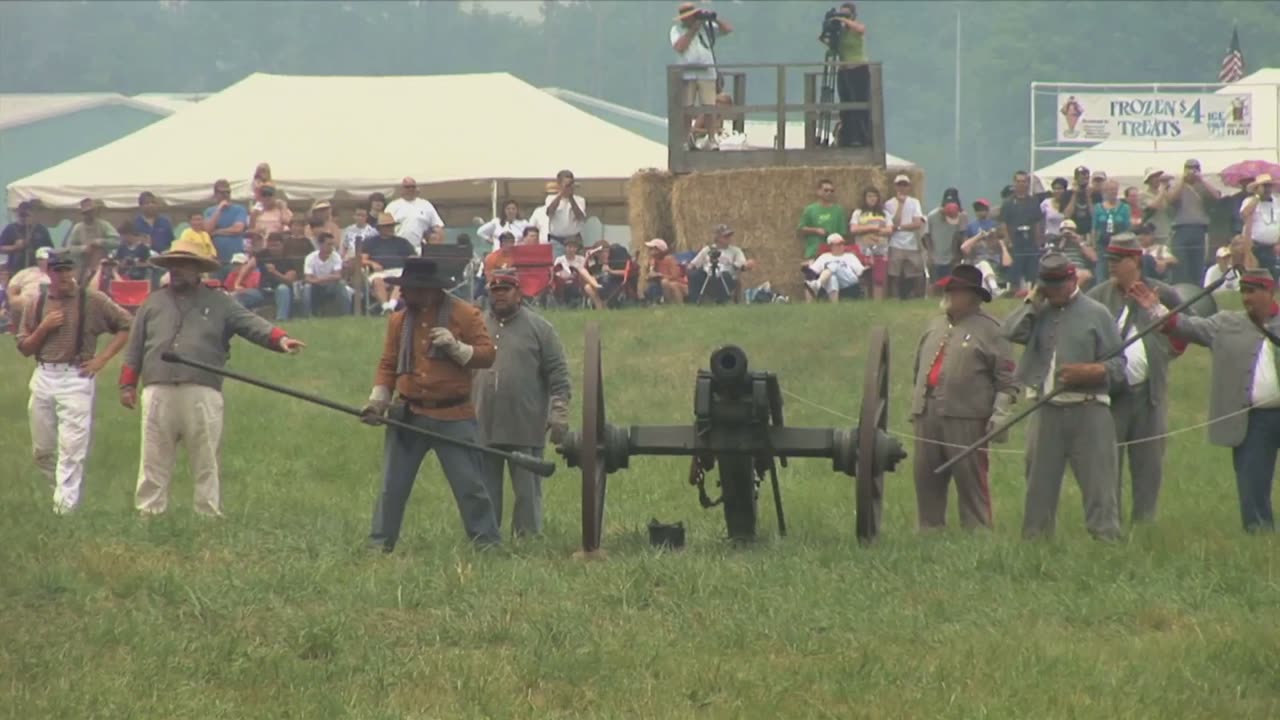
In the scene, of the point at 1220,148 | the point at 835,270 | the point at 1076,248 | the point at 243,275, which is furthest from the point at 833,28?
the point at 1220,148

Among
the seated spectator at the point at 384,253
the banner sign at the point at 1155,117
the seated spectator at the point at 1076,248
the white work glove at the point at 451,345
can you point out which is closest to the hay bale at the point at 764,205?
the seated spectator at the point at 1076,248

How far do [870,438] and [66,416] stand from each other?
6.47 metres

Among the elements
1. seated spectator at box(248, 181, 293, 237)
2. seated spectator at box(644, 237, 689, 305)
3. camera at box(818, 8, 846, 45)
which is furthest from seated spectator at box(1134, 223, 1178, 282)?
seated spectator at box(248, 181, 293, 237)

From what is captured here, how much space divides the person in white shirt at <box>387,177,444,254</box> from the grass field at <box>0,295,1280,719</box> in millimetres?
12241

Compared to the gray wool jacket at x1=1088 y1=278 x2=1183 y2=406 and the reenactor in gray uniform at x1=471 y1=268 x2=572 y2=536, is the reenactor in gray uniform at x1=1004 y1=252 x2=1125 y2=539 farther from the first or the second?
the reenactor in gray uniform at x1=471 y1=268 x2=572 y2=536

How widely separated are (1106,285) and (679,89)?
14.2 m

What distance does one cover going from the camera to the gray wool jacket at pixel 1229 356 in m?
14.9

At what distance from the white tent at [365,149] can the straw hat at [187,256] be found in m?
17.9

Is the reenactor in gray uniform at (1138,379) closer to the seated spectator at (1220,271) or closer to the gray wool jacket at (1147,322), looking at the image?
the gray wool jacket at (1147,322)

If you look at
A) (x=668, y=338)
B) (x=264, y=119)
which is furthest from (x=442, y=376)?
(x=264, y=119)

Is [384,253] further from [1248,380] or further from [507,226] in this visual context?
[1248,380]

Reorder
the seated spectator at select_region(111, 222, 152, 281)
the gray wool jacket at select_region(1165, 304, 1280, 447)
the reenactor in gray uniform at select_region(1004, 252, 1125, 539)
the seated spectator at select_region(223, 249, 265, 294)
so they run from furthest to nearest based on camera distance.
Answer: the seated spectator at select_region(111, 222, 152, 281) → the seated spectator at select_region(223, 249, 265, 294) → the gray wool jacket at select_region(1165, 304, 1280, 447) → the reenactor in gray uniform at select_region(1004, 252, 1125, 539)

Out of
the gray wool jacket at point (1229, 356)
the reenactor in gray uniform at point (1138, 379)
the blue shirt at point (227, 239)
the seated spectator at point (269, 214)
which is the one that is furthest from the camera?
the seated spectator at point (269, 214)

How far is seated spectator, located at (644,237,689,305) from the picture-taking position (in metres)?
27.8
